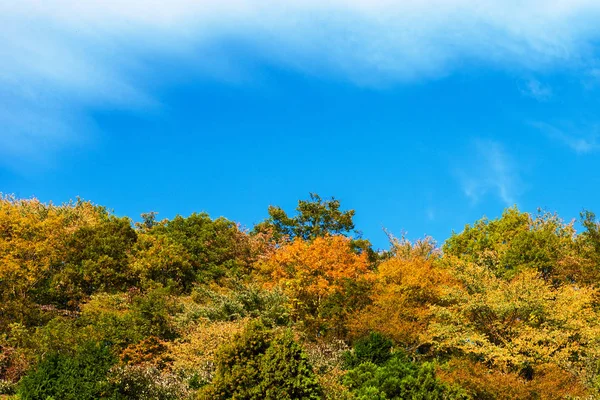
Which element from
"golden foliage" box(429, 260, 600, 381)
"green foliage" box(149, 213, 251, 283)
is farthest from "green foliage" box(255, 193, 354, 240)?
"golden foliage" box(429, 260, 600, 381)

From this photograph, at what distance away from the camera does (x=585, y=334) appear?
19.9m

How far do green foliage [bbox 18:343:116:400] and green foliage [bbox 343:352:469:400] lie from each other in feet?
21.8

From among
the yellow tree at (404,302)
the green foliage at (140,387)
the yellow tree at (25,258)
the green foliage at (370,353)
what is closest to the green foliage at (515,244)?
the yellow tree at (404,302)

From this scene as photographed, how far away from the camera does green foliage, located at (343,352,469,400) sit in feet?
47.1

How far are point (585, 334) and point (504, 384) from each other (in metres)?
4.65

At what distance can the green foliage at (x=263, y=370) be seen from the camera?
12.8 metres

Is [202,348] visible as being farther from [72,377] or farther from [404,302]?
[404,302]

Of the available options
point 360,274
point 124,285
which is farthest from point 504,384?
Result: point 124,285

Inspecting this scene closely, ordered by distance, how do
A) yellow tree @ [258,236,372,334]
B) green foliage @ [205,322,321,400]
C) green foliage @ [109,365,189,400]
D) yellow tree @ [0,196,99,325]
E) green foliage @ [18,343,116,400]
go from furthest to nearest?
1. yellow tree @ [258,236,372,334]
2. yellow tree @ [0,196,99,325]
3. green foliage @ [109,365,189,400]
4. green foliage @ [18,343,116,400]
5. green foliage @ [205,322,321,400]

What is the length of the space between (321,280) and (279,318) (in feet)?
23.2

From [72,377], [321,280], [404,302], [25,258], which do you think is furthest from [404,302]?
[25,258]

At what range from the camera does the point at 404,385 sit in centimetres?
1446

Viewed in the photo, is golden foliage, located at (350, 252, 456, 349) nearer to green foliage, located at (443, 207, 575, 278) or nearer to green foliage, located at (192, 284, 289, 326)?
green foliage, located at (443, 207, 575, 278)

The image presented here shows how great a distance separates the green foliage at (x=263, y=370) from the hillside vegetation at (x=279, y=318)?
0.03 m
